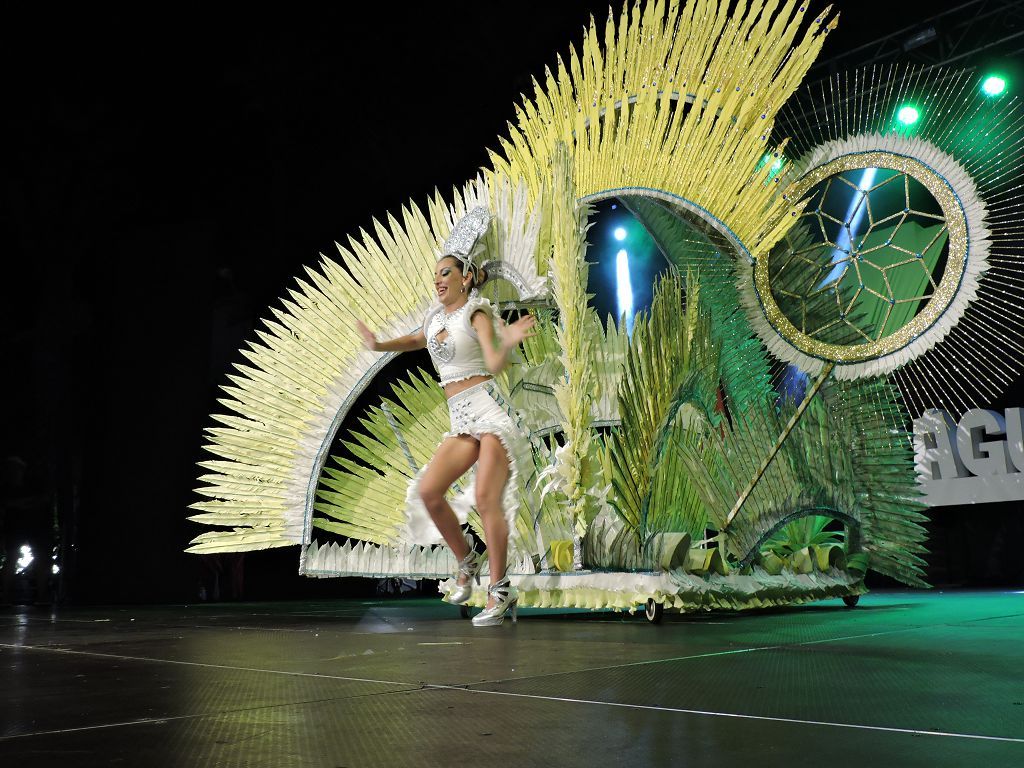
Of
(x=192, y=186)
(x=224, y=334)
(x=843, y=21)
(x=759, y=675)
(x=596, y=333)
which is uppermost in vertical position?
(x=843, y=21)

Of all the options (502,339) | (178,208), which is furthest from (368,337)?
(178,208)

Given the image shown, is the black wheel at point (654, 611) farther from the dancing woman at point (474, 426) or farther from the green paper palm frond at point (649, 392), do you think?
the dancing woman at point (474, 426)

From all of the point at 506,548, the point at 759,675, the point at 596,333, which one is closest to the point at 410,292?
the point at 596,333

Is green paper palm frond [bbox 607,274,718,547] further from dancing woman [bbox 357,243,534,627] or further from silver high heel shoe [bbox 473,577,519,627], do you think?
silver high heel shoe [bbox 473,577,519,627]

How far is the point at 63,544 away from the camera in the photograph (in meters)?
7.32

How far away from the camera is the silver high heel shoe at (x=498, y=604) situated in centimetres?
368

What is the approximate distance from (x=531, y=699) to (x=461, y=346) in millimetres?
2334

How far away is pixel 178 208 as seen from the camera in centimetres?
759

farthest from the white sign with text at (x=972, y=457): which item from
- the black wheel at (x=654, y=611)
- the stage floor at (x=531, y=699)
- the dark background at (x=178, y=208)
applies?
the stage floor at (x=531, y=699)

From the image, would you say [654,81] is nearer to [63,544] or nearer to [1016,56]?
[1016,56]

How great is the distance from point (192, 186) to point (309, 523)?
13.8 ft

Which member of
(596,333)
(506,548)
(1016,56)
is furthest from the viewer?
(1016,56)

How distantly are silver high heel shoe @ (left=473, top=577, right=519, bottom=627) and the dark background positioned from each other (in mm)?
4363

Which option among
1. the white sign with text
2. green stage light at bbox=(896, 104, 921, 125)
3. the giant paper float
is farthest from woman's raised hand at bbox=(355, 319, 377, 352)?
the white sign with text
